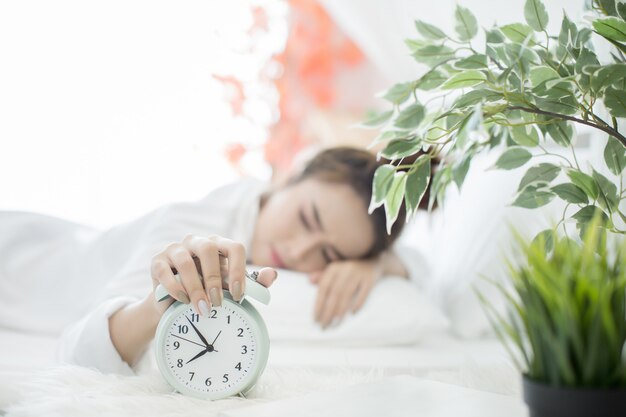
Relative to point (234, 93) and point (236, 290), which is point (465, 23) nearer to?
point (236, 290)

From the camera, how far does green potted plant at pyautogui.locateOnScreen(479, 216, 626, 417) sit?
0.45 m

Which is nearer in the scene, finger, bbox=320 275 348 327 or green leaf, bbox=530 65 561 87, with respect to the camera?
green leaf, bbox=530 65 561 87

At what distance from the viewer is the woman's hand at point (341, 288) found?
1.21 meters

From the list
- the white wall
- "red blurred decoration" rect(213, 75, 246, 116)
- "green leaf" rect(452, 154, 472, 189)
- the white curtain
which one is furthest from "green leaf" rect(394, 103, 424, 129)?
"red blurred decoration" rect(213, 75, 246, 116)

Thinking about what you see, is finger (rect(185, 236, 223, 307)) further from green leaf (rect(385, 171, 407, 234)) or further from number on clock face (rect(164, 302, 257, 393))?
green leaf (rect(385, 171, 407, 234))

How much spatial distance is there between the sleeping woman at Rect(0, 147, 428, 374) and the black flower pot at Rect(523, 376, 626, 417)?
29.5 inches

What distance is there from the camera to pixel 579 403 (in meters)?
0.45

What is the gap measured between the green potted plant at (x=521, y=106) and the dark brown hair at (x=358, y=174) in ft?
2.06

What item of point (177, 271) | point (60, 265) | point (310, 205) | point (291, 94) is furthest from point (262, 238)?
point (291, 94)

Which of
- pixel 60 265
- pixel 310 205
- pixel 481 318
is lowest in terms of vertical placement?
pixel 481 318

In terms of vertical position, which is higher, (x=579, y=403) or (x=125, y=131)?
(x=579, y=403)

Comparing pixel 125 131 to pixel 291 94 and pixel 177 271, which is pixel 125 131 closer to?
pixel 291 94

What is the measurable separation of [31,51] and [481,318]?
170 cm

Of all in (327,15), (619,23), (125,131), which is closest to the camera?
(619,23)
